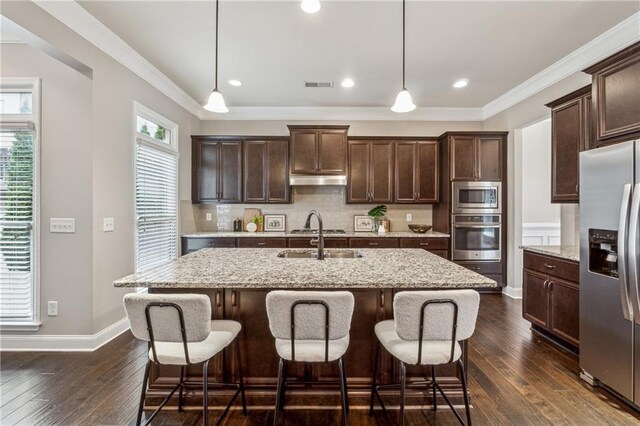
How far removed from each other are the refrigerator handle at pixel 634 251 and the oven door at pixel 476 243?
8.64 feet

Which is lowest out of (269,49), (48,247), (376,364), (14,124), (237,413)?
(237,413)

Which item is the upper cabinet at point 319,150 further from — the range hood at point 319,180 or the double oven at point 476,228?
the double oven at point 476,228

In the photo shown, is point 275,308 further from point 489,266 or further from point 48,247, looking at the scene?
point 489,266

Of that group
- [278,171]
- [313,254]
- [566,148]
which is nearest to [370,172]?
[278,171]

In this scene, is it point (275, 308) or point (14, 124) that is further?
point (14, 124)

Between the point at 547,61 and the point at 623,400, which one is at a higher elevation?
the point at 547,61

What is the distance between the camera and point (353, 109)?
5.01m

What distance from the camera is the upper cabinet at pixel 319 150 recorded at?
466 cm

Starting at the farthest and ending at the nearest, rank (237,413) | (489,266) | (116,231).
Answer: (489,266)
(116,231)
(237,413)

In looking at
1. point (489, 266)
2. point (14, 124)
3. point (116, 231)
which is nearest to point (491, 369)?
point (489, 266)

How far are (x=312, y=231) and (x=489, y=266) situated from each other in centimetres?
275

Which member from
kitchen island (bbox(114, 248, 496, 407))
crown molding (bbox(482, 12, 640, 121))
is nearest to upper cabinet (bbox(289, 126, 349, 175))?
crown molding (bbox(482, 12, 640, 121))

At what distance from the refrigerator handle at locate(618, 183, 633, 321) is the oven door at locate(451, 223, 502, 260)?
257 cm

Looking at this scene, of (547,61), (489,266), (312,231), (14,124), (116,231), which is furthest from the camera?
(312,231)
